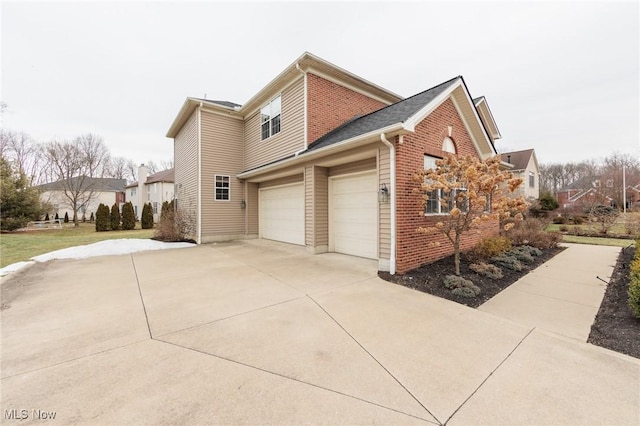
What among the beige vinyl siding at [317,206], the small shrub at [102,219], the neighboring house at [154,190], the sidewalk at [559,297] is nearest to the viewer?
the sidewalk at [559,297]

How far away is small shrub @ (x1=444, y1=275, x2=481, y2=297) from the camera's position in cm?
445

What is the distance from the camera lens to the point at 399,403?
6.56ft

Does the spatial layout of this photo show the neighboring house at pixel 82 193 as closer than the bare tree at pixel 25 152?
No

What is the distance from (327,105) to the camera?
9.30 m

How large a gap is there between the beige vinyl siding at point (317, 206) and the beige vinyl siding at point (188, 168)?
635 centimetres

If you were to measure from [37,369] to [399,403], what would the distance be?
11.5ft

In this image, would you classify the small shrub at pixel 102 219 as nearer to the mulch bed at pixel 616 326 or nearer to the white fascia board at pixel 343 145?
the white fascia board at pixel 343 145

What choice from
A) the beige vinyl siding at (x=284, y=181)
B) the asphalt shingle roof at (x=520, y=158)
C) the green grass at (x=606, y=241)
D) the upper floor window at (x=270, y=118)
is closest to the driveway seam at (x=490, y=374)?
the beige vinyl siding at (x=284, y=181)

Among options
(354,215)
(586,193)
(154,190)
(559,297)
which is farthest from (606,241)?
(154,190)

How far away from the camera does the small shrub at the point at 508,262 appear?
6.12 m

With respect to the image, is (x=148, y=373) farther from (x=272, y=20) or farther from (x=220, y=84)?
(x=220, y=84)

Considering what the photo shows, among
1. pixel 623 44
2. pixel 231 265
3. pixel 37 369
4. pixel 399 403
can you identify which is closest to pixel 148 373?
pixel 37 369

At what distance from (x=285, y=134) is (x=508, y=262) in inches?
332

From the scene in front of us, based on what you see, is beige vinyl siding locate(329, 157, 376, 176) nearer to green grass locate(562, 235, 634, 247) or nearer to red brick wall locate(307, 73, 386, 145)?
red brick wall locate(307, 73, 386, 145)
